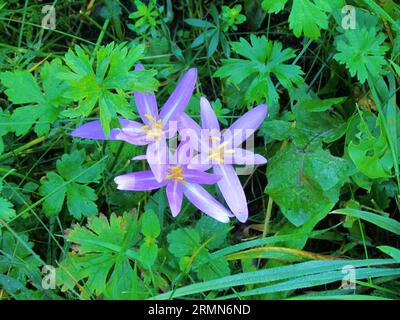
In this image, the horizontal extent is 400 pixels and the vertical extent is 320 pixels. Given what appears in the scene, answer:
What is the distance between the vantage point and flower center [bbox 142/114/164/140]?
2016 mm

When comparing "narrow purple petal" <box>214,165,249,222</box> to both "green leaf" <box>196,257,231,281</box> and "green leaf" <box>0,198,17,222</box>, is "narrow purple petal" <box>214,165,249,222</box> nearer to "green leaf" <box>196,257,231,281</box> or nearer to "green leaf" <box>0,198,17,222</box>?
"green leaf" <box>196,257,231,281</box>

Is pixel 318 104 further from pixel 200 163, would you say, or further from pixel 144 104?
pixel 144 104

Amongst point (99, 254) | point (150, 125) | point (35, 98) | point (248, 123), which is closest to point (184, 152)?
point (150, 125)

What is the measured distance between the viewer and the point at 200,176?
6.51 ft

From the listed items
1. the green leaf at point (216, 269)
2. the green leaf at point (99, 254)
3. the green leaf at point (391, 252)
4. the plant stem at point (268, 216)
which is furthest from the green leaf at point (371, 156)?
the green leaf at point (99, 254)

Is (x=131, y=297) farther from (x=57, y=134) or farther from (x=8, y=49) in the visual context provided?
(x=8, y=49)

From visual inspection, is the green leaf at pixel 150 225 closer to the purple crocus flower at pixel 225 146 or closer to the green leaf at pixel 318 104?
the purple crocus flower at pixel 225 146

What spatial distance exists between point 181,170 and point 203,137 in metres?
0.16

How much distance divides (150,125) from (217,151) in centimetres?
26

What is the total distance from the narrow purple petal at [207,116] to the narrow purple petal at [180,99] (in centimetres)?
6

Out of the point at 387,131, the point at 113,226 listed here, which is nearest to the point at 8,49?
the point at 113,226

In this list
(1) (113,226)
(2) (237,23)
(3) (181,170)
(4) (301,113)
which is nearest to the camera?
(3) (181,170)

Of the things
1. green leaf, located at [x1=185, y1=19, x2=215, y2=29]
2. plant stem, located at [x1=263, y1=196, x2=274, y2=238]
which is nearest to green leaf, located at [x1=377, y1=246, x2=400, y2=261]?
plant stem, located at [x1=263, y1=196, x2=274, y2=238]
